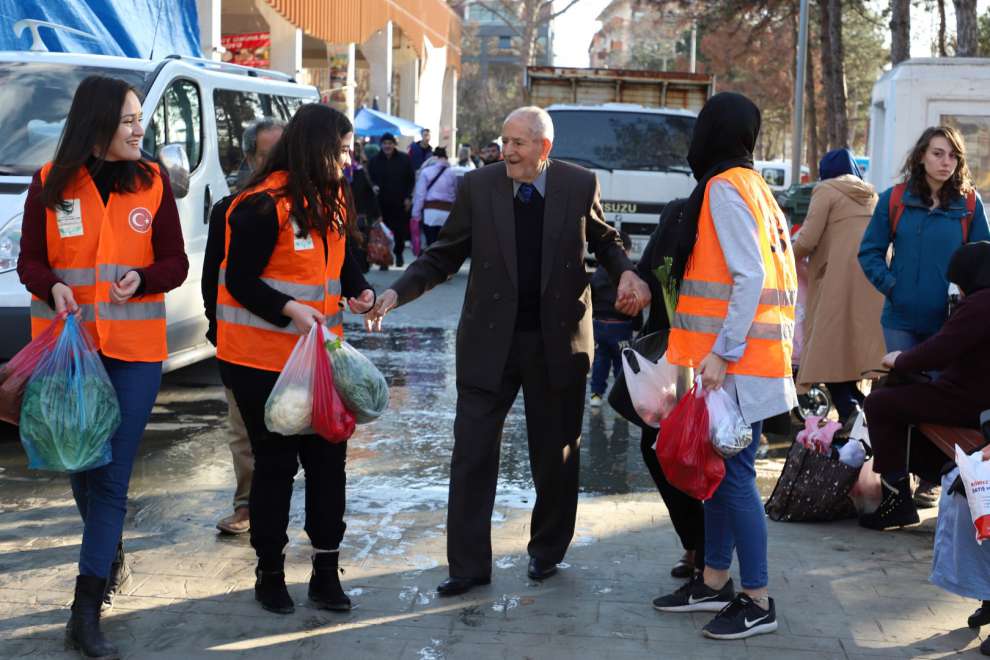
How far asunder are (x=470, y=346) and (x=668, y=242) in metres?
0.88

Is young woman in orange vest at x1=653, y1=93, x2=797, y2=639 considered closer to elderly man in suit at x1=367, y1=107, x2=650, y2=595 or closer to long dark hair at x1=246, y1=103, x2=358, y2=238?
elderly man in suit at x1=367, y1=107, x2=650, y2=595

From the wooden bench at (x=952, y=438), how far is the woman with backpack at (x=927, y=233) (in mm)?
1096

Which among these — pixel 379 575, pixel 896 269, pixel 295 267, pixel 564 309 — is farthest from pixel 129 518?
pixel 896 269

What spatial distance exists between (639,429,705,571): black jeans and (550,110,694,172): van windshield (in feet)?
28.5

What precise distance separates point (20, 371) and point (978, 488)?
10.9 feet

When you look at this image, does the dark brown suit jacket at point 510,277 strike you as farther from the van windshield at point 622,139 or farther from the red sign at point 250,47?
the red sign at point 250,47

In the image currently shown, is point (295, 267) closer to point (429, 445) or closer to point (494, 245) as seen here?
point (494, 245)

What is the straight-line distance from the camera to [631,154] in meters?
13.9

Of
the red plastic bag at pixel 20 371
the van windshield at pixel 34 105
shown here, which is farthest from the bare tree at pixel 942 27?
the red plastic bag at pixel 20 371

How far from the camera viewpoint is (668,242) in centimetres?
498

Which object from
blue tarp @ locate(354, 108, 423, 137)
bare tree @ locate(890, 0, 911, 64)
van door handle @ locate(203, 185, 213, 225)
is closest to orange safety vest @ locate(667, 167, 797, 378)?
van door handle @ locate(203, 185, 213, 225)

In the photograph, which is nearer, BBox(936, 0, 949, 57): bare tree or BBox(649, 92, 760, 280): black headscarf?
BBox(649, 92, 760, 280): black headscarf

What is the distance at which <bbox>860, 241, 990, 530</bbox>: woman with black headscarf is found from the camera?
5.38 m

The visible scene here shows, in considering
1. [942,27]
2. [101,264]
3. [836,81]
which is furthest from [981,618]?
[942,27]
